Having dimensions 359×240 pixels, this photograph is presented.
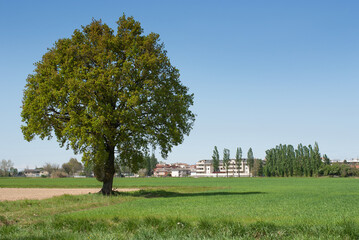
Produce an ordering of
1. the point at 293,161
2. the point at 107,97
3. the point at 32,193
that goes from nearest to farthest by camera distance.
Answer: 1. the point at 107,97
2. the point at 32,193
3. the point at 293,161

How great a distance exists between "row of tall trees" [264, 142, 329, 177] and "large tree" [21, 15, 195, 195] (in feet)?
471

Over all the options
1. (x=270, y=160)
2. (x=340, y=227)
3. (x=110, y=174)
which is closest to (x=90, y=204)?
(x=110, y=174)

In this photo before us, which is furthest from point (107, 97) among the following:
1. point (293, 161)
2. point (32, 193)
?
point (293, 161)

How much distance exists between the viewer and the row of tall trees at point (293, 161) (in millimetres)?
166750

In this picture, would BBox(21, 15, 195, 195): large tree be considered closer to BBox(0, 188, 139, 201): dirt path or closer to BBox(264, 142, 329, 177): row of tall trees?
BBox(0, 188, 139, 201): dirt path

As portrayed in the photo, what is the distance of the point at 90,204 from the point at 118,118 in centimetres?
914

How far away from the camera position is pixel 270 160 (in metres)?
184

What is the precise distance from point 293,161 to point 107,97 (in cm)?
14997

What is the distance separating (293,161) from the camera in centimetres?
17025

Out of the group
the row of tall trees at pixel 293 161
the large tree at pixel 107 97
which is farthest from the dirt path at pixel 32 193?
the row of tall trees at pixel 293 161

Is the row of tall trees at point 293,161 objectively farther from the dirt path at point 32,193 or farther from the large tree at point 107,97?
the large tree at point 107,97

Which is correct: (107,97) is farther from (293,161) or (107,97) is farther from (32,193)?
(293,161)

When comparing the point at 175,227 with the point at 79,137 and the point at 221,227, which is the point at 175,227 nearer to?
the point at 221,227

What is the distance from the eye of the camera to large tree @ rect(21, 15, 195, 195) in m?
32.8
